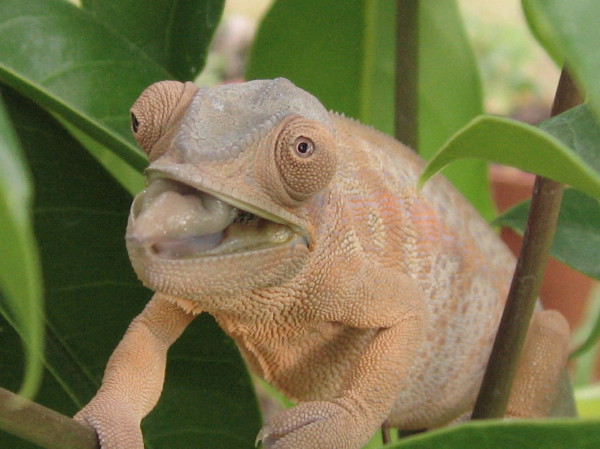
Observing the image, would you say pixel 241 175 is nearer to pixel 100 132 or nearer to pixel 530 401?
pixel 100 132

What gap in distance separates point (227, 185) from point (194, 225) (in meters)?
0.04

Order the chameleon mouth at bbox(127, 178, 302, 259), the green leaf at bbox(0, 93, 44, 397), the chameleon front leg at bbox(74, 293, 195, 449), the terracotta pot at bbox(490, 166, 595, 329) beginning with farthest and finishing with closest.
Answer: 1. the terracotta pot at bbox(490, 166, 595, 329)
2. the chameleon front leg at bbox(74, 293, 195, 449)
3. the chameleon mouth at bbox(127, 178, 302, 259)
4. the green leaf at bbox(0, 93, 44, 397)

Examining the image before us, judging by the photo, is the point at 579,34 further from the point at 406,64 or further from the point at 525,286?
the point at 406,64

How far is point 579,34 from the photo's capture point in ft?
1.28

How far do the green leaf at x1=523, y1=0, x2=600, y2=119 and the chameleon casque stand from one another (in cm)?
33

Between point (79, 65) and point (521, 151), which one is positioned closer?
point (521, 151)

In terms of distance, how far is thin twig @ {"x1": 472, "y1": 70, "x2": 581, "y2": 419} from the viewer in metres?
0.80

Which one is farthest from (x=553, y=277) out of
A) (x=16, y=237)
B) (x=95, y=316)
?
(x=16, y=237)

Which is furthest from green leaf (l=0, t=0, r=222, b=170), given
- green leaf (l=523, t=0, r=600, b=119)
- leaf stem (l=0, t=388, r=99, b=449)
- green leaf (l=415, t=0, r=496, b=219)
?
green leaf (l=523, t=0, r=600, b=119)

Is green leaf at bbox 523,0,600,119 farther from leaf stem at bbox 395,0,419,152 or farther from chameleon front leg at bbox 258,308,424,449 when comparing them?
leaf stem at bbox 395,0,419,152

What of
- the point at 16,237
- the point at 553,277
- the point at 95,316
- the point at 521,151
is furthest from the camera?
the point at 553,277

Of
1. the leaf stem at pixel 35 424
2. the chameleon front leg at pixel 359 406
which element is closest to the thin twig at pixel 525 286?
the chameleon front leg at pixel 359 406

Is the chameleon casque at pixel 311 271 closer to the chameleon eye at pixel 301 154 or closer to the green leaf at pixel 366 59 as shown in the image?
the chameleon eye at pixel 301 154

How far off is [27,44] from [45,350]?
326 mm
